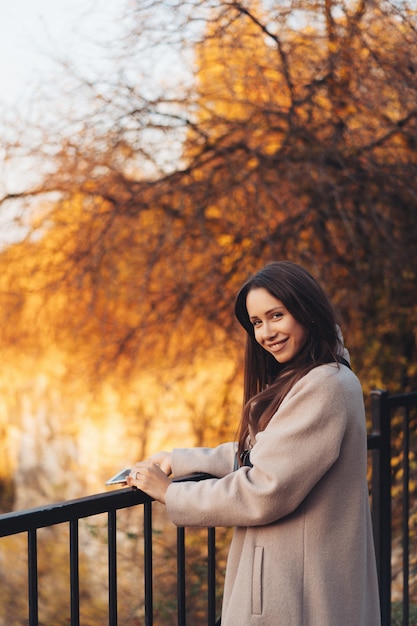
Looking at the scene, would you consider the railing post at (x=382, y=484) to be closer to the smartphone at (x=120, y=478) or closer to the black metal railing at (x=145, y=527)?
the black metal railing at (x=145, y=527)

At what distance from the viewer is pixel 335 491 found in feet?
5.83

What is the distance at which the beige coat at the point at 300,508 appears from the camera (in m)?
1.72

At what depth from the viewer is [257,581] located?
176 cm

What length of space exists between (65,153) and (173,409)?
7.19 feet

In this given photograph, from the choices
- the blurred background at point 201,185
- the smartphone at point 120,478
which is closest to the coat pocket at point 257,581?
the smartphone at point 120,478

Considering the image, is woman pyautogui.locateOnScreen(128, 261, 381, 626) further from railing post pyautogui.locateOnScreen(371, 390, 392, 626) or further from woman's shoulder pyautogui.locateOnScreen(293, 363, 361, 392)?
railing post pyautogui.locateOnScreen(371, 390, 392, 626)

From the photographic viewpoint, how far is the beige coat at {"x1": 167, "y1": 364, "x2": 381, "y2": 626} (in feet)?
5.64

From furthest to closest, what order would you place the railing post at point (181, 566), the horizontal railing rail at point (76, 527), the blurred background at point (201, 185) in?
the blurred background at point (201, 185) < the railing post at point (181, 566) < the horizontal railing rail at point (76, 527)

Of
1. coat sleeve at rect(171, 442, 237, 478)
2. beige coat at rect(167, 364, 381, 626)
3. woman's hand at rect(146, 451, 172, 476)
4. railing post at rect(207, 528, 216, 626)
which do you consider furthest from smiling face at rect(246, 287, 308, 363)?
railing post at rect(207, 528, 216, 626)

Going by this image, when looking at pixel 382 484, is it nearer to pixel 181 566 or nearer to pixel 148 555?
pixel 181 566

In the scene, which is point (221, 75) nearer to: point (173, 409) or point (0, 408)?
point (173, 409)

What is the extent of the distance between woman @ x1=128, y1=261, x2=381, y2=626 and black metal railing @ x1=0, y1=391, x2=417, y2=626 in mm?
114

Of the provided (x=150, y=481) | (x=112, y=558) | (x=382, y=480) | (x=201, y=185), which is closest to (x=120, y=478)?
(x=150, y=481)

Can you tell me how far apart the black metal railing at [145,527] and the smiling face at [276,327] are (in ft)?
1.29
